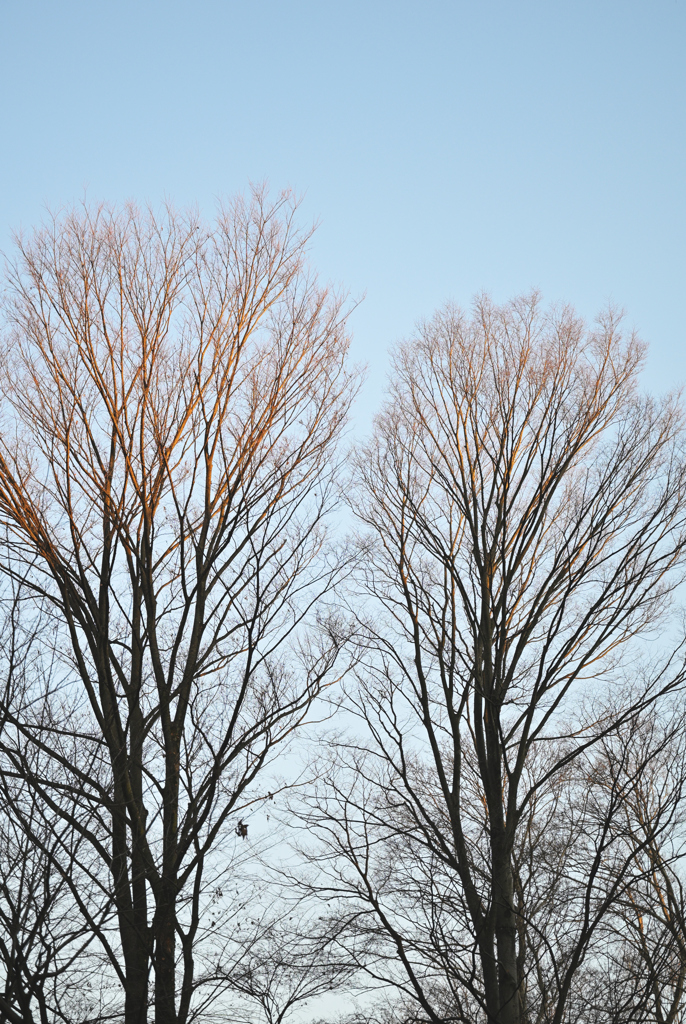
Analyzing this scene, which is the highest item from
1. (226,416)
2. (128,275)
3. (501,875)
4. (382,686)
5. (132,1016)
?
(128,275)

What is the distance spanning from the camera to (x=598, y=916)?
25.0ft

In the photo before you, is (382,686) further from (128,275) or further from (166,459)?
(128,275)

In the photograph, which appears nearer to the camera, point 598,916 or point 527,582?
point 598,916

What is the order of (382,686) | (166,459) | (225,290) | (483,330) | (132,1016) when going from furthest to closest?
1. (483,330)
2. (382,686)
3. (225,290)
4. (166,459)
5. (132,1016)

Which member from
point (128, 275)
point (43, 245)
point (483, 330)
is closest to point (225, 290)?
point (128, 275)

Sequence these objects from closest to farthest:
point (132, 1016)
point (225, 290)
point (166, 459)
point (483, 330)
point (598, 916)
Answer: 1. point (132, 1016)
2. point (598, 916)
3. point (166, 459)
4. point (225, 290)
5. point (483, 330)

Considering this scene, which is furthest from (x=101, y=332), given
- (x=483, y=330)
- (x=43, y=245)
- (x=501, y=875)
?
(x=501, y=875)

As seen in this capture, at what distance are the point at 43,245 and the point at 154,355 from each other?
1.64m

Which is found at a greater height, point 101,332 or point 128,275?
point 128,275

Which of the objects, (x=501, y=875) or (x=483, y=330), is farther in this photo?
(x=483, y=330)

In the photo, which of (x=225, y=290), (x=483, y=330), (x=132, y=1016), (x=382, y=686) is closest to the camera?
(x=132, y=1016)

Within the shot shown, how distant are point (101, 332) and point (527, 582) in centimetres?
590

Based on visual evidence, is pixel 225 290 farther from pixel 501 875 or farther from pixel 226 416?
pixel 501 875

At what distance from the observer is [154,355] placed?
891 cm
